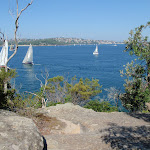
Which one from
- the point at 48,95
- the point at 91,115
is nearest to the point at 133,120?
the point at 91,115

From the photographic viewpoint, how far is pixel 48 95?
78.0 feet

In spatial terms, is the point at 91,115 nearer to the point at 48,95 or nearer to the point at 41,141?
the point at 41,141

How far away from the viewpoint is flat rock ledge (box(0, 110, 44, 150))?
4687 millimetres

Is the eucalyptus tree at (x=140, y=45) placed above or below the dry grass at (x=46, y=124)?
above

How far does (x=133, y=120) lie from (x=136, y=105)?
4465mm

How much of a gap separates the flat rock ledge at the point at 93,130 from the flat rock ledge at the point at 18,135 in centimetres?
168

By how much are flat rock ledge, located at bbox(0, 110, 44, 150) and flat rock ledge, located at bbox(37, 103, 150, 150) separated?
168cm

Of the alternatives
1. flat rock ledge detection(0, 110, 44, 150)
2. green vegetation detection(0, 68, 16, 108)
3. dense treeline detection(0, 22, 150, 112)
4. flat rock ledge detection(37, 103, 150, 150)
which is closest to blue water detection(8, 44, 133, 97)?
dense treeline detection(0, 22, 150, 112)

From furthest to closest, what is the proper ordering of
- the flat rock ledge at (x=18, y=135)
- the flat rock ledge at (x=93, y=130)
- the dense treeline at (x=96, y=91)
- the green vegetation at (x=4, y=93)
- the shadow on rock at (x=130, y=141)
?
the green vegetation at (x=4, y=93) → the dense treeline at (x=96, y=91) → the flat rock ledge at (x=93, y=130) → the shadow on rock at (x=130, y=141) → the flat rock ledge at (x=18, y=135)

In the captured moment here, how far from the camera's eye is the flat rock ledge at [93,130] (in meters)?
6.99

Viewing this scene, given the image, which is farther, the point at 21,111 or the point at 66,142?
the point at 21,111

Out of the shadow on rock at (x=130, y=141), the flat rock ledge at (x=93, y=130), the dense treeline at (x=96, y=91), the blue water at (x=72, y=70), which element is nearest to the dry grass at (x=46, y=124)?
the flat rock ledge at (x=93, y=130)

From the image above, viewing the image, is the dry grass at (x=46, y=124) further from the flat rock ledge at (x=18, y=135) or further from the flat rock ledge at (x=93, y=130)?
the flat rock ledge at (x=18, y=135)

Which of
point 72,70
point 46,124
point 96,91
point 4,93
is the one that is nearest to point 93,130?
point 46,124
